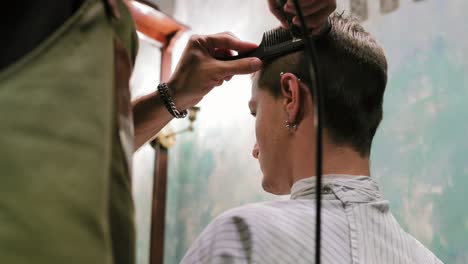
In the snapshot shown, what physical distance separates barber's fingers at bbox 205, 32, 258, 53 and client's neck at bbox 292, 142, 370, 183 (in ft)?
0.88

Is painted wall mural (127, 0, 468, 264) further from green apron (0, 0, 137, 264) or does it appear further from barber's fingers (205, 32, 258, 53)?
green apron (0, 0, 137, 264)

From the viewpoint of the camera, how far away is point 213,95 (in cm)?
299

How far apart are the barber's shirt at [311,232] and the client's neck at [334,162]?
28 millimetres

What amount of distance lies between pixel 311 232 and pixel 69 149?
557 millimetres

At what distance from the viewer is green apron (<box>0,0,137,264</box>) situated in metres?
0.32

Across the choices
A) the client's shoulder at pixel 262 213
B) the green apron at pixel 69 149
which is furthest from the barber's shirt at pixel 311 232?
the green apron at pixel 69 149

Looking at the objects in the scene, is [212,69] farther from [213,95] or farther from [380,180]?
[213,95]

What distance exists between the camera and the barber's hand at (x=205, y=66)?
1040 mm

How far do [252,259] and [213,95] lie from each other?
2285mm

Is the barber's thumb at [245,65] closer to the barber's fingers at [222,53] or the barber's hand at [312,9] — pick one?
the barber's fingers at [222,53]

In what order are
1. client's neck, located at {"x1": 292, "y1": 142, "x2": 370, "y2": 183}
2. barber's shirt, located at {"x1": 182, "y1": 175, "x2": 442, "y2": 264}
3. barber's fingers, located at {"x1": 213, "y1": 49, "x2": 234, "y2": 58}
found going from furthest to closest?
barber's fingers, located at {"x1": 213, "y1": 49, "x2": 234, "y2": 58}
client's neck, located at {"x1": 292, "y1": 142, "x2": 370, "y2": 183}
barber's shirt, located at {"x1": 182, "y1": 175, "x2": 442, "y2": 264}

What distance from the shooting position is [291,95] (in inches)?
40.3

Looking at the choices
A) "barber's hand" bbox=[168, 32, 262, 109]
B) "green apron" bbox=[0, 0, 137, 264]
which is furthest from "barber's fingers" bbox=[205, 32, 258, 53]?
"green apron" bbox=[0, 0, 137, 264]

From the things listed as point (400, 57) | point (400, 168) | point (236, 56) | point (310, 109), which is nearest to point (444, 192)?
point (400, 168)
